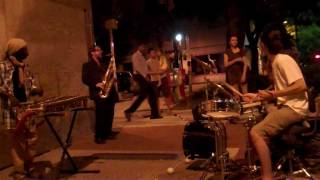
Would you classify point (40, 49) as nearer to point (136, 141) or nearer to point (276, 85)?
point (136, 141)

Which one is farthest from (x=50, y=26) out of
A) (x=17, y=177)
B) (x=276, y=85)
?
(x=276, y=85)

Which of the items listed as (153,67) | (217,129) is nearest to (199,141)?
(217,129)

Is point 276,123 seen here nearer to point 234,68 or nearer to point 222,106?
point 222,106

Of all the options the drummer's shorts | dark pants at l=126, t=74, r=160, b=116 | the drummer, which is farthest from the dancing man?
the drummer's shorts

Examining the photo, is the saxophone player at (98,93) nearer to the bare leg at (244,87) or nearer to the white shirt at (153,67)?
the bare leg at (244,87)

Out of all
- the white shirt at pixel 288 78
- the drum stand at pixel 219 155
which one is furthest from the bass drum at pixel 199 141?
the white shirt at pixel 288 78

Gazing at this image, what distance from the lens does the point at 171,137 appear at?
31.8 ft

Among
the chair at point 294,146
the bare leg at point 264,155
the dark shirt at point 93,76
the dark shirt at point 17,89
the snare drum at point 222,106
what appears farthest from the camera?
the dark shirt at point 93,76

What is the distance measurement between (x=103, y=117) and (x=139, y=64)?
106 inches

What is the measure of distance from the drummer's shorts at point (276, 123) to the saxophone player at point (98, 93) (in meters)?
4.21

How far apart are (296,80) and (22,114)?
10.5ft

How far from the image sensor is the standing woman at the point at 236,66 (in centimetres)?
1059

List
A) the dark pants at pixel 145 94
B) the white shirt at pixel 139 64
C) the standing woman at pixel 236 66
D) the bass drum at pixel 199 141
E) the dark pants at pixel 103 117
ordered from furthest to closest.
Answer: the dark pants at pixel 145 94 → the white shirt at pixel 139 64 → the standing woman at pixel 236 66 → the dark pants at pixel 103 117 → the bass drum at pixel 199 141

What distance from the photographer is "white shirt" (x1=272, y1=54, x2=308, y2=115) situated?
5691 millimetres
